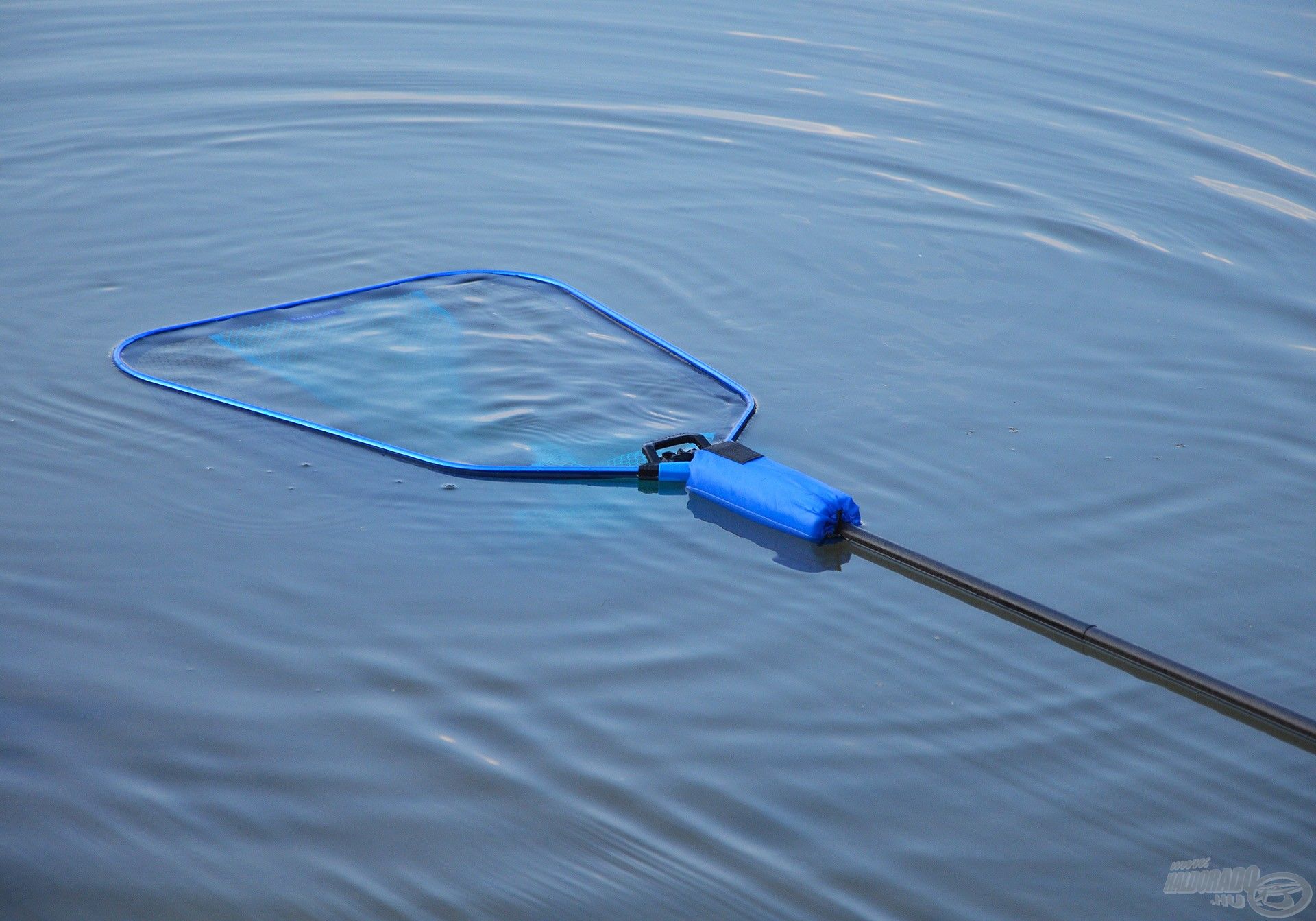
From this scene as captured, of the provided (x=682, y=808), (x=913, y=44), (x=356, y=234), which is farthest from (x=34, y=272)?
(x=913, y=44)

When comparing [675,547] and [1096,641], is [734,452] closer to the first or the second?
[675,547]

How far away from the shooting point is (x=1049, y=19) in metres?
9.49

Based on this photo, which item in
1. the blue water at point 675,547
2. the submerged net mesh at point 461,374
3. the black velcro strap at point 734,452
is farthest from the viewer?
the submerged net mesh at point 461,374

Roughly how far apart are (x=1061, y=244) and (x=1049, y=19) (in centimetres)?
456

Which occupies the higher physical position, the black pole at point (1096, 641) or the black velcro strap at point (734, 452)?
the black velcro strap at point (734, 452)

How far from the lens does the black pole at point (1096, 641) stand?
2.86m

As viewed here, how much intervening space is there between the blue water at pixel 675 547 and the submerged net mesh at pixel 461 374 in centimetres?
16

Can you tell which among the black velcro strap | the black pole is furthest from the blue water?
the black velcro strap

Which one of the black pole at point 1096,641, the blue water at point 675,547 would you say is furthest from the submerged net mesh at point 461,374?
the black pole at point 1096,641

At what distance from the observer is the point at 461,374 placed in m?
4.32

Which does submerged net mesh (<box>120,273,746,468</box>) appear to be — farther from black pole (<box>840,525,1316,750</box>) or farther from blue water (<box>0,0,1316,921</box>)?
black pole (<box>840,525,1316,750</box>)

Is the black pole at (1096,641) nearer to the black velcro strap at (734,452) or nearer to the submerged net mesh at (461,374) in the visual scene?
the black velcro strap at (734,452)

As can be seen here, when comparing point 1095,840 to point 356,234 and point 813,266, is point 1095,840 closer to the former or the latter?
point 813,266

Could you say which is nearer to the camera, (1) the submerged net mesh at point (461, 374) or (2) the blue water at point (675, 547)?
(2) the blue water at point (675, 547)
